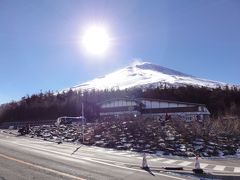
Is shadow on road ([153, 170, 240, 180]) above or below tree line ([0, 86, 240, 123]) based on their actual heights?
below

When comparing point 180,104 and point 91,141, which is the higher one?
point 180,104

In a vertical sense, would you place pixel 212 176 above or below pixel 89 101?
below

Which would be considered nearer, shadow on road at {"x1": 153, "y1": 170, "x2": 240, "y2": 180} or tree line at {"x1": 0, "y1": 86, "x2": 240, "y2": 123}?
shadow on road at {"x1": 153, "y1": 170, "x2": 240, "y2": 180}

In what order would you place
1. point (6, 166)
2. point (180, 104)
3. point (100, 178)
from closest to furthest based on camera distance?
point (100, 178)
point (6, 166)
point (180, 104)

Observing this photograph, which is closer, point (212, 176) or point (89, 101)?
point (212, 176)

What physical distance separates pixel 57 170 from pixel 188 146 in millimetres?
16339

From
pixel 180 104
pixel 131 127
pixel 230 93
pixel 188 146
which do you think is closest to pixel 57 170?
pixel 188 146

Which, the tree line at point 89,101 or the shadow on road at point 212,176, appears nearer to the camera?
the shadow on road at point 212,176

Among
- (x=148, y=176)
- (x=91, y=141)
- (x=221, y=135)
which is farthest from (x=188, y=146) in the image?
(x=148, y=176)

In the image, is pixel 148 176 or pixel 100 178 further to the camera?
pixel 148 176

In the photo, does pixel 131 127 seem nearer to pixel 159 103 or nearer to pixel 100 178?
pixel 100 178

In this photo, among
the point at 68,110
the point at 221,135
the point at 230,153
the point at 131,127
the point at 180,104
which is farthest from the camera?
the point at 68,110

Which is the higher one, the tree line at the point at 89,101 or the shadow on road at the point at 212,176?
the tree line at the point at 89,101

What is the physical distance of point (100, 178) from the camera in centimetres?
1280
